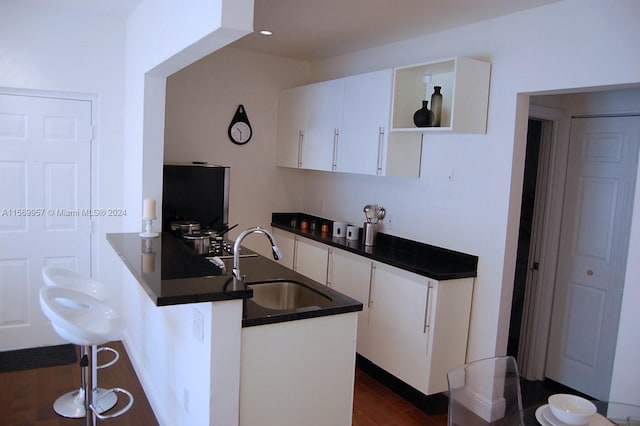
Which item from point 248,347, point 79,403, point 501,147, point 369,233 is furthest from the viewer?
point 369,233

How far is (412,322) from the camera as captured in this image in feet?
11.3

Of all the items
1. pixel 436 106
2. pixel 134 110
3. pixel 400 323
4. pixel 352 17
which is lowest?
pixel 400 323

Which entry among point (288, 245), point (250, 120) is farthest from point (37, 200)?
point (288, 245)

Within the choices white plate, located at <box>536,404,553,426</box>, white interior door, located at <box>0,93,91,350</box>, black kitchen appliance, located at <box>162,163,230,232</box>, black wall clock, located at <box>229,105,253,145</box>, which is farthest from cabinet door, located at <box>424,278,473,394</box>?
white interior door, located at <box>0,93,91,350</box>

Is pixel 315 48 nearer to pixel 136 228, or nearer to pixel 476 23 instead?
pixel 476 23

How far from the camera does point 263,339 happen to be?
2301mm

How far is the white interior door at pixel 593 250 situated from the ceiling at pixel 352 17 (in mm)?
1217

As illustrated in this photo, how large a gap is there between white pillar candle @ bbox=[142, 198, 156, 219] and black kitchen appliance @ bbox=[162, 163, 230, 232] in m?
0.68

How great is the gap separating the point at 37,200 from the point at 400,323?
299cm

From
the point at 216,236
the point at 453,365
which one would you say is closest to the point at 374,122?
the point at 216,236

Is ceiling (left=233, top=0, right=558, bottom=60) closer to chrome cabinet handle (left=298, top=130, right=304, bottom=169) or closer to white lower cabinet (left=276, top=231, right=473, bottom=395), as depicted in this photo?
chrome cabinet handle (left=298, top=130, right=304, bottom=169)

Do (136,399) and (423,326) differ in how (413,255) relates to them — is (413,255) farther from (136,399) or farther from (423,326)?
(136,399)

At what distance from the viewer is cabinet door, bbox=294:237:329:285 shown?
439 centimetres

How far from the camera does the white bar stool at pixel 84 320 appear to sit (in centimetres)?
244
